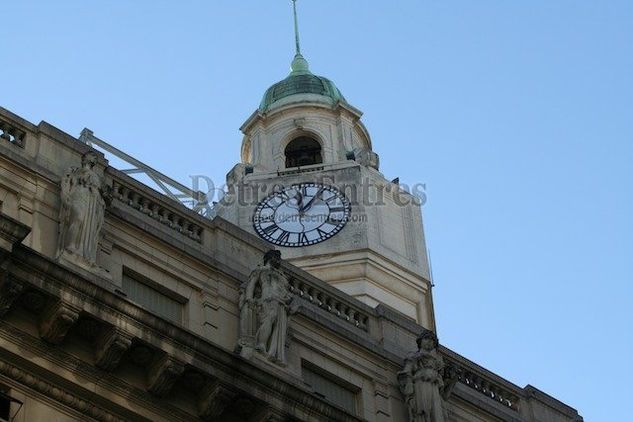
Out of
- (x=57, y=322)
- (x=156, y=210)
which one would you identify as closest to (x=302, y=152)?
(x=156, y=210)

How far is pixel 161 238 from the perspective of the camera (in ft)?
98.9

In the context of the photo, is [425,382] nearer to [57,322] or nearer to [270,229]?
[57,322]

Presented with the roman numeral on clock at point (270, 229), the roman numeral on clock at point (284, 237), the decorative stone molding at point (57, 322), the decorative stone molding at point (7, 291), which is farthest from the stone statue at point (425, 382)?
the roman numeral on clock at point (270, 229)

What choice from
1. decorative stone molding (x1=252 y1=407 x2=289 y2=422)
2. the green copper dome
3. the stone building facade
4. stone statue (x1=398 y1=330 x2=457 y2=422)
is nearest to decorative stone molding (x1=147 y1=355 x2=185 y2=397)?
the stone building facade

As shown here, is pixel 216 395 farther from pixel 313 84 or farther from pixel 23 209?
pixel 313 84

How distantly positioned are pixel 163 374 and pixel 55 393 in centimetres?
189

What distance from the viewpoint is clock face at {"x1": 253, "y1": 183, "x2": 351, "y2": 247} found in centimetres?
5296

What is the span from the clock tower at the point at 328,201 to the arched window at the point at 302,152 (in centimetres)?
5

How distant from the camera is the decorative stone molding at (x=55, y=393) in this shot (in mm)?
25531

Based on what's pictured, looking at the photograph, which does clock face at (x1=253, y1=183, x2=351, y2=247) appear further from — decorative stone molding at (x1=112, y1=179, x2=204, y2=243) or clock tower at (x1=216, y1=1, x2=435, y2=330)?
decorative stone molding at (x1=112, y1=179, x2=204, y2=243)

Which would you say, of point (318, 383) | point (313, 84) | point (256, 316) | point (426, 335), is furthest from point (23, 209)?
point (313, 84)

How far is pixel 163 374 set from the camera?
2672 cm

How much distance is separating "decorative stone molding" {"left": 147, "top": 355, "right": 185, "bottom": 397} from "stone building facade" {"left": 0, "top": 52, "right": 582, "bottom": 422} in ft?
0.08

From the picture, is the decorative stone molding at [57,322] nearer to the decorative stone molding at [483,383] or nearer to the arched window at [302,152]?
the decorative stone molding at [483,383]
